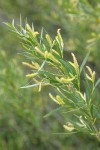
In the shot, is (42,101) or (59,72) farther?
(42,101)

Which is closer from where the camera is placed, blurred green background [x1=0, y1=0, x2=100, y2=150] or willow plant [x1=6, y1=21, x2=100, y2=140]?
willow plant [x1=6, y1=21, x2=100, y2=140]

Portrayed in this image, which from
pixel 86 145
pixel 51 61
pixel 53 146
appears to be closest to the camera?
pixel 51 61

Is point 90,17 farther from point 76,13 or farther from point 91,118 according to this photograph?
point 91,118

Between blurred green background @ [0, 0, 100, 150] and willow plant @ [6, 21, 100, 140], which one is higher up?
willow plant @ [6, 21, 100, 140]

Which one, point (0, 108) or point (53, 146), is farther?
point (53, 146)

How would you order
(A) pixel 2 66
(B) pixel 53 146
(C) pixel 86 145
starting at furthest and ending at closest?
(B) pixel 53 146 < (C) pixel 86 145 < (A) pixel 2 66

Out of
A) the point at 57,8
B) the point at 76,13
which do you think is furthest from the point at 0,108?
the point at 57,8

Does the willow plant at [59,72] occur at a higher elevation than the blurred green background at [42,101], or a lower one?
higher

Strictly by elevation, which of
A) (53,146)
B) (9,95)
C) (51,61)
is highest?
(51,61)

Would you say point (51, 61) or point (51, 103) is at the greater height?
point (51, 61)

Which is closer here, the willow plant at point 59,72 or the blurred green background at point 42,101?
the willow plant at point 59,72

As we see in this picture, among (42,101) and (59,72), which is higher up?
(59,72)
